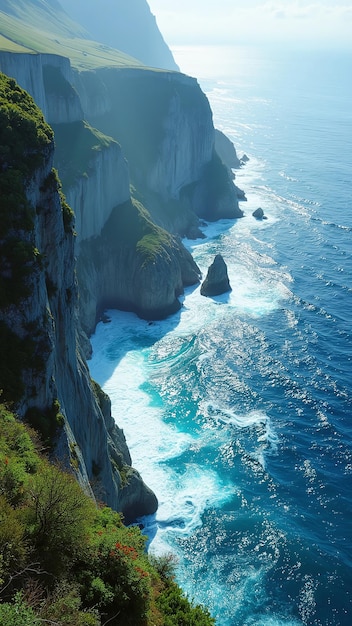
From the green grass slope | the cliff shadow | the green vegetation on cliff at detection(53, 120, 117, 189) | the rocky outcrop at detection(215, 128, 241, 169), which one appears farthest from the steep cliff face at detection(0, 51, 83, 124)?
the rocky outcrop at detection(215, 128, 241, 169)

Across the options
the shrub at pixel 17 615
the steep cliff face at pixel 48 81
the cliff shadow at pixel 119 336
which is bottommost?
the cliff shadow at pixel 119 336

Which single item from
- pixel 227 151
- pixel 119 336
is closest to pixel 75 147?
pixel 119 336

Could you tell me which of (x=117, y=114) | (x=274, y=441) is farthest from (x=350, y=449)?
(x=117, y=114)

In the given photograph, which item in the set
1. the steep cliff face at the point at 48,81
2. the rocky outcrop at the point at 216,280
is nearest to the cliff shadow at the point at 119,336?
the rocky outcrop at the point at 216,280

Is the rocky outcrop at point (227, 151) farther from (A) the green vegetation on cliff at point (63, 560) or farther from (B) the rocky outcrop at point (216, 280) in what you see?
(A) the green vegetation on cliff at point (63, 560)

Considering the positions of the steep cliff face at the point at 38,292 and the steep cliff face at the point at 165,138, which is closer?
the steep cliff face at the point at 38,292

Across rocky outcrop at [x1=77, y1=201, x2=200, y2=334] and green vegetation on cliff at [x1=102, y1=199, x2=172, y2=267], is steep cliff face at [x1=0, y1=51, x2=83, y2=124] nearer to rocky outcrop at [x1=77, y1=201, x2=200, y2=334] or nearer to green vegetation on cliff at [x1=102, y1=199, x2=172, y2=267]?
green vegetation on cliff at [x1=102, y1=199, x2=172, y2=267]
